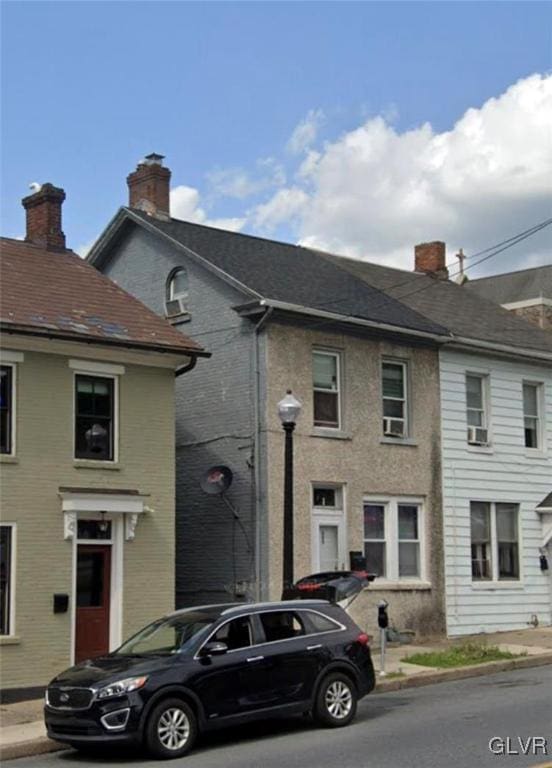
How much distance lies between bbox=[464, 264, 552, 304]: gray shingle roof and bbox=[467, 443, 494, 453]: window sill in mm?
31548

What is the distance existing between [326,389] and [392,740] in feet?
35.4

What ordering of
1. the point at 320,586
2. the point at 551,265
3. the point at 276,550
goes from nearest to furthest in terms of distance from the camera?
the point at 320,586 < the point at 276,550 < the point at 551,265

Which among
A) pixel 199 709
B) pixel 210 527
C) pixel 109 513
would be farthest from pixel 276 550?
pixel 199 709

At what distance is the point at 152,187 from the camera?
2544 centimetres

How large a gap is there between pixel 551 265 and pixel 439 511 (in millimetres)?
36350

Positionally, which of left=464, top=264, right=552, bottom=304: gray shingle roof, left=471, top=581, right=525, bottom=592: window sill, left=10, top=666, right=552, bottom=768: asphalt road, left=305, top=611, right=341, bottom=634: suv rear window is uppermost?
left=464, top=264, right=552, bottom=304: gray shingle roof

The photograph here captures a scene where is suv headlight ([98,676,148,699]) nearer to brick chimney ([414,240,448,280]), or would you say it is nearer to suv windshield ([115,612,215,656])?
suv windshield ([115,612,215,656])

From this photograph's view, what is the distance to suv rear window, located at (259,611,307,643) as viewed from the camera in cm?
1362

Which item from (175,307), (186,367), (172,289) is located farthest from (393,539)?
(172,289)

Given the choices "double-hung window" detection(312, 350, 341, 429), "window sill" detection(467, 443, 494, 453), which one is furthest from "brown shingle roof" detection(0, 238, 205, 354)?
"window sill" detection(467, 443, 494, 453)

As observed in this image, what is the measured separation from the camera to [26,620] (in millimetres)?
17656

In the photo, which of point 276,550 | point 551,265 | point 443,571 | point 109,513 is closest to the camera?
point 109,513

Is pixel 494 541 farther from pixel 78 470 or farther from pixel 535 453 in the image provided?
pixel 78 470

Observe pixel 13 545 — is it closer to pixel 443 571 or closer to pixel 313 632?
pixel 313 632
